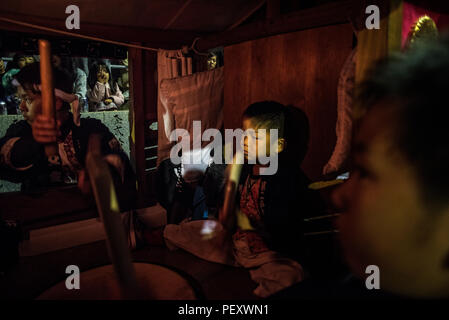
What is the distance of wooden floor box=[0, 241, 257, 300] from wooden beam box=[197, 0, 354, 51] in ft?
11.4

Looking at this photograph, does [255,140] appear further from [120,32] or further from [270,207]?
[120,32]

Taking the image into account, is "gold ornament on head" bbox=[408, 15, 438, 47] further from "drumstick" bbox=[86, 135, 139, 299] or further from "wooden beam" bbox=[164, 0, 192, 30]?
"wooden beam" bbox=[164, 0, 192, 30]

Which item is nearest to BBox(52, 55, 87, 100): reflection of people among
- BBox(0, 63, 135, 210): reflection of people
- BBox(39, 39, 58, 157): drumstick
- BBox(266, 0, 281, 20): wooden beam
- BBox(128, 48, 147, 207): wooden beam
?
BBox(0, 63, 135, 210): reflection of people

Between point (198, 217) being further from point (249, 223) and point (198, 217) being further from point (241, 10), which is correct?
point (241, 10)

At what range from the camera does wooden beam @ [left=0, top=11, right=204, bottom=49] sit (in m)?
4.81

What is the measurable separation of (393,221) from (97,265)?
12.5 feet

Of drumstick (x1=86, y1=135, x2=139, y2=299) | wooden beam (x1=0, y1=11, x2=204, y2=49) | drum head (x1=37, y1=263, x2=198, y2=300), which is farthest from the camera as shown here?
wooden beam (x1=0, y1=11, x2=204, y2=49)

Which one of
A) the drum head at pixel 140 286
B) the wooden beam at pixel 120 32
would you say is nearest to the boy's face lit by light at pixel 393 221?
the drum head at pixel 140 286

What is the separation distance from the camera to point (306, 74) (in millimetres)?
4301

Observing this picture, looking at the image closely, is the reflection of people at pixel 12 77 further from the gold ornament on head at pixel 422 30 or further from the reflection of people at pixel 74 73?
the gold ornament on head at pixel 422 30

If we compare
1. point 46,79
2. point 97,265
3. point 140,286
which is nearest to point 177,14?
point 46,79

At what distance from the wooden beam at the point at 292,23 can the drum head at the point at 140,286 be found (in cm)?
330

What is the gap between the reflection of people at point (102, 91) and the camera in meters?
5.70
